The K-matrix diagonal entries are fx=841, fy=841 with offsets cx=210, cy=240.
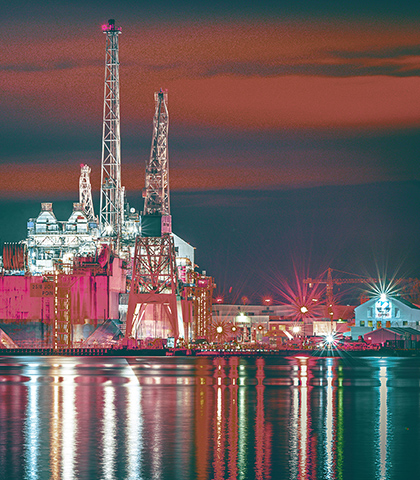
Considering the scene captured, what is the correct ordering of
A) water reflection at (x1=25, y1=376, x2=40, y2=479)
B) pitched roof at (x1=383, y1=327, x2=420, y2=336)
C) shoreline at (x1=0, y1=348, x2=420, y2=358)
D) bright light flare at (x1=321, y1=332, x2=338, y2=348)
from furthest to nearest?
bright light flare at (x1=321, y1=332, x2=338, y2=348)
pitched roof at (x1=383, y1=327, x2=420, y2=336)
shoreline at (x1=0, y1=348, x2=420, y2=358)
water reflection at (x1=25, y1=376, x2=40, y2=479)

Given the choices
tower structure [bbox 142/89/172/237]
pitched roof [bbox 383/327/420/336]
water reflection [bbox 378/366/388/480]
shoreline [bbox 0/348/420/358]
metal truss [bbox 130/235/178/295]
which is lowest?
shoreline [bbox 0/348/420/358]

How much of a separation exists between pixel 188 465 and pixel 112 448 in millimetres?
4228

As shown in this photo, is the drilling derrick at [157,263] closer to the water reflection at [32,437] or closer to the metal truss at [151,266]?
the metal truss at [151,266]

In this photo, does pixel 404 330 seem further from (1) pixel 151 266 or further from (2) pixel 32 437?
(2) pixel 32 437

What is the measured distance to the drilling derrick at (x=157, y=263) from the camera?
12662cm

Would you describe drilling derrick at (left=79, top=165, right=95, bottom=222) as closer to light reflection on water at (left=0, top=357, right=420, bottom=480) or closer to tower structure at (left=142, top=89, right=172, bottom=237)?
tower structure at (left=142, top=89, right=172, bottom=237)

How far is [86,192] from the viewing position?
180 metres

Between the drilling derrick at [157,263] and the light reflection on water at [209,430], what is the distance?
225 ft

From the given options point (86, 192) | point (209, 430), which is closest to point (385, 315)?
point (86, 192)

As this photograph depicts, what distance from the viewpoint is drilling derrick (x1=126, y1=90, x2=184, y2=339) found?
127 m

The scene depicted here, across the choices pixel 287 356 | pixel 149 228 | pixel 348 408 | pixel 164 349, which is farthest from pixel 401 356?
pixel 348 408

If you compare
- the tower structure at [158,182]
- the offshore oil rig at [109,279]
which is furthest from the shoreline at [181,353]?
the tower structure at [158,182]

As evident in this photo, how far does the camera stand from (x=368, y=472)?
2350 cm

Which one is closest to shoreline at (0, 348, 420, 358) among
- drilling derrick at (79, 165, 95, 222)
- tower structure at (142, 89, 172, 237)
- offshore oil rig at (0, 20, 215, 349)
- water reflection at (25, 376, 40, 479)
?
offshore oil rig at (0, 20, 215, 349)
